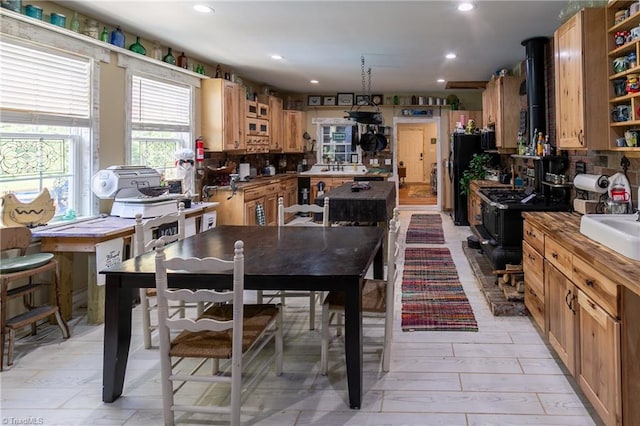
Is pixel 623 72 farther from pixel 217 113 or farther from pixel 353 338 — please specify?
pixel 217 113

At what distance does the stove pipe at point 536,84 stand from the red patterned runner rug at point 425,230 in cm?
228

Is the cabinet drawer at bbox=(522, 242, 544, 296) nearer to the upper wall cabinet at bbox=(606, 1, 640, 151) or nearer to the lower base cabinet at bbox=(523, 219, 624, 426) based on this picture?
the lower base cabinet at bbox=(523, 219, 624, 426)

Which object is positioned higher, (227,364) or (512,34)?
(512,34)

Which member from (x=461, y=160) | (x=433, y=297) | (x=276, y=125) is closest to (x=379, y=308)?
(x=433, y=297)

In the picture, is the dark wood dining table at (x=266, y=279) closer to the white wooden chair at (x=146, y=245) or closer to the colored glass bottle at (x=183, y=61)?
the white wooden chair at (x=146, y=245)

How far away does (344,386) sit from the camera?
254 centimetres

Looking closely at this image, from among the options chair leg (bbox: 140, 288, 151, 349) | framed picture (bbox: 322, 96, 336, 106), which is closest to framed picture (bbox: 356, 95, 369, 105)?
framed picture (bbox: 322, 96, 336, 106)

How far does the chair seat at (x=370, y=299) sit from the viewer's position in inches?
105

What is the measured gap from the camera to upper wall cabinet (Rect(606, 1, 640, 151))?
8.78 ft

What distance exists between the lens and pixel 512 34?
16.4 feet

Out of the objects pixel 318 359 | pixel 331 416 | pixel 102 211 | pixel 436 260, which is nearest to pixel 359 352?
pixel 331 416

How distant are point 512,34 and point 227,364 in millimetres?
4439

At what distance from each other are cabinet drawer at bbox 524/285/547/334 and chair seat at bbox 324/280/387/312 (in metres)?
1.04

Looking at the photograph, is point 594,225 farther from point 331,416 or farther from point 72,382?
point 72,382
